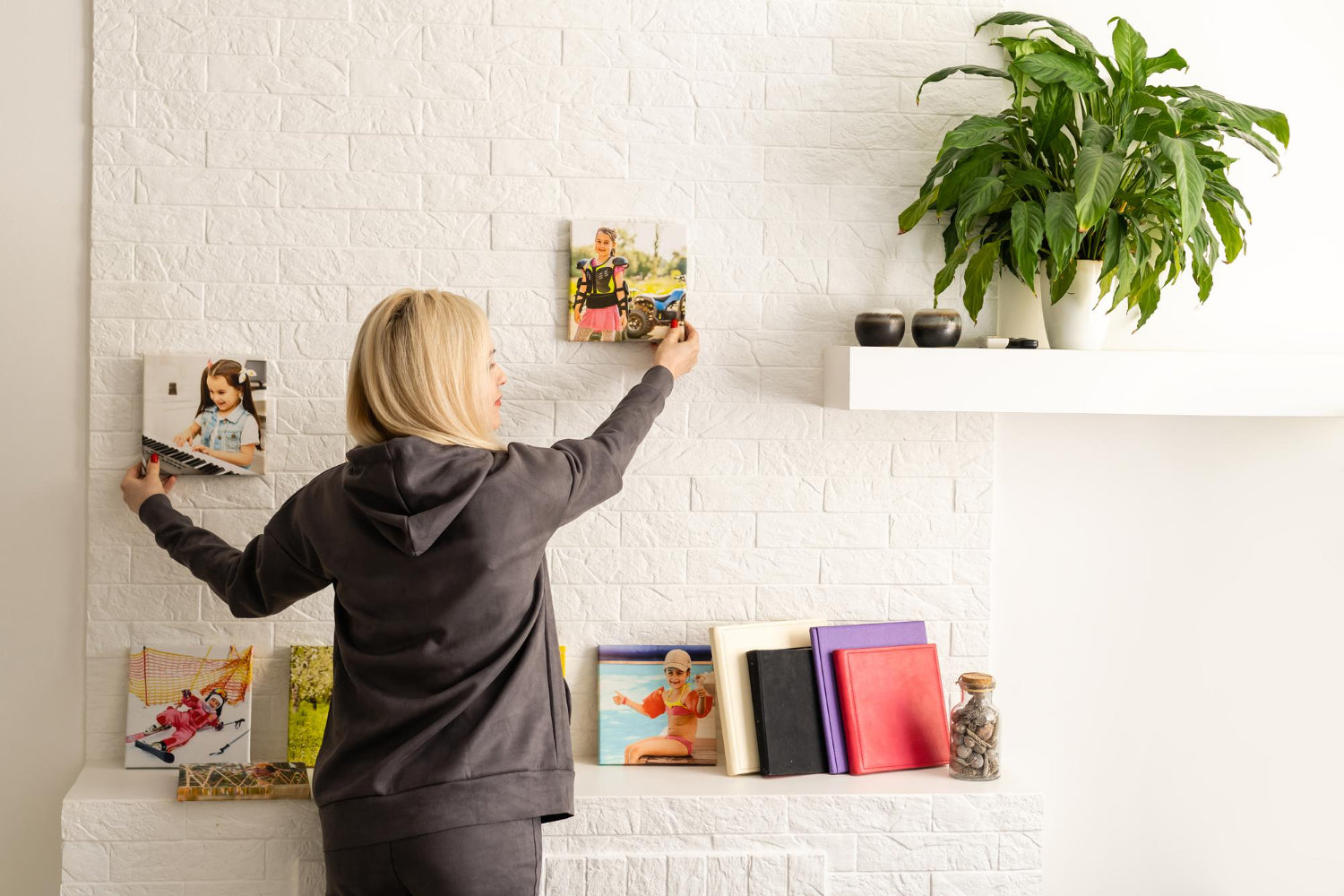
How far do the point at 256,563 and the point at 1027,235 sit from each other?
1.58m

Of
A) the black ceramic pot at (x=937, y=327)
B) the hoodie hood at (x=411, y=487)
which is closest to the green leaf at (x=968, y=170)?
the black ceramic pot at (x=937, y=327)

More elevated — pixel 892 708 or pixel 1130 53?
pixel 1130 53

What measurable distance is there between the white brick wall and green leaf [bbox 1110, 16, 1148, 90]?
1.00ft

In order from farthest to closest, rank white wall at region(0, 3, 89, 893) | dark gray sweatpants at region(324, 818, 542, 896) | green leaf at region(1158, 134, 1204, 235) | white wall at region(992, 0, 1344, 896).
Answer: white wall at region(992, 0, 1344, 896)
white wall at region(0, 3, 89, 893)
green leaf at region(1158, 134, 1204, 235)
dark gray sweatpants at region(324, 818, 542, 896)

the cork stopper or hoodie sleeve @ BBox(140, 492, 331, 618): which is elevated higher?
hoodie sleeve @ BBox(140, 492, 331, 618)

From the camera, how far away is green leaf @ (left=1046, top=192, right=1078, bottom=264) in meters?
2.01

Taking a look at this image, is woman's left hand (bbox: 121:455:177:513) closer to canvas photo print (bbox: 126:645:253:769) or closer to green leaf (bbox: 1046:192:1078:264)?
canvas photo print (bbox: 126:645:253:769)

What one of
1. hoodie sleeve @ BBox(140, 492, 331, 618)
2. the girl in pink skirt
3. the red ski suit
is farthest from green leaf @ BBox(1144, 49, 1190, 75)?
the red ski suit

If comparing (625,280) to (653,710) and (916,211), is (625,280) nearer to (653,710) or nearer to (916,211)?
(916,211)

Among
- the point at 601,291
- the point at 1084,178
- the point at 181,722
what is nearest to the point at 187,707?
the point at 181,722

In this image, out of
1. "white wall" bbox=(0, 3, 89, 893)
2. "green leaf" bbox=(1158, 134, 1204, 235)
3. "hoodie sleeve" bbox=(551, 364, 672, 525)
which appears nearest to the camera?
"hoodie sleeve" bbox=(551, 364, 672, 525)

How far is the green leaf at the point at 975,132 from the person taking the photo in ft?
6.79

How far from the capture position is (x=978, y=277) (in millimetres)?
2178

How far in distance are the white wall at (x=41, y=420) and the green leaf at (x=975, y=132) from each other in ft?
5.81
